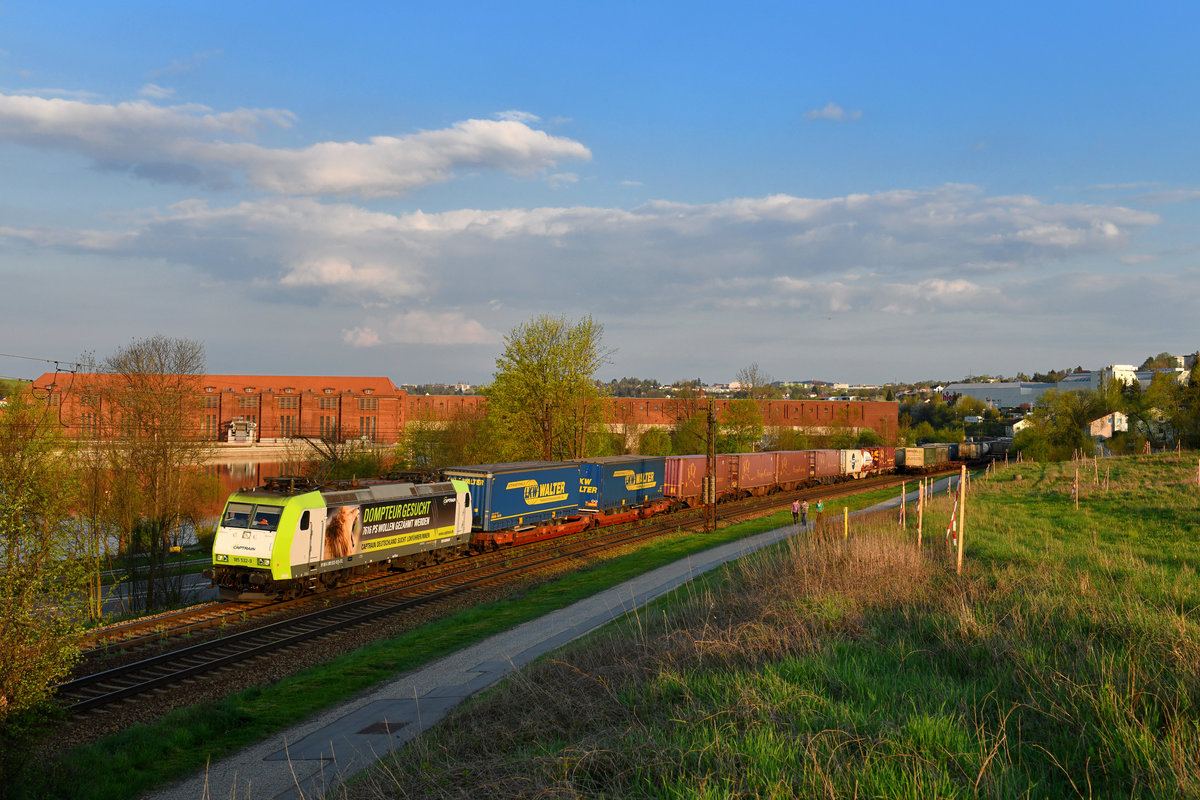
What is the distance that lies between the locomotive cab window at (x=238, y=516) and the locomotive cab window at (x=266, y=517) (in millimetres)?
228

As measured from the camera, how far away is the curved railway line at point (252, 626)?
48.4ft

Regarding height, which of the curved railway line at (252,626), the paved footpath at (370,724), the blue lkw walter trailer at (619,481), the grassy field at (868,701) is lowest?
the curved railway line at (252,626)

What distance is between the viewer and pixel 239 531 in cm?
2138

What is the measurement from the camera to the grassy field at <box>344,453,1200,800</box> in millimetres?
6023

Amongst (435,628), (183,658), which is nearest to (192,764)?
(183,658)

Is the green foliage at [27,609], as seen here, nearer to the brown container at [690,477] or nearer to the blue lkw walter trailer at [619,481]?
the blue lkw walter trailer at [619,481]

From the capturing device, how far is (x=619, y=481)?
126 ft

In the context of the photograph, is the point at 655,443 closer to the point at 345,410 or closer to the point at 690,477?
the point at 690,477

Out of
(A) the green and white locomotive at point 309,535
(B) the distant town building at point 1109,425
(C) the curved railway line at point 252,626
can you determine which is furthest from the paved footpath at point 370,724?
(B) the distant town building at point 1109,425

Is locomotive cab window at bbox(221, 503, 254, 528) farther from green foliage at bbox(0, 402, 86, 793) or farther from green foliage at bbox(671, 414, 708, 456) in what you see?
green foliage at bbox(671, 414, 708, 456)

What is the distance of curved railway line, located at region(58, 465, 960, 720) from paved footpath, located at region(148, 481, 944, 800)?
9.70 ft

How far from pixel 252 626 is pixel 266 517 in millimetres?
3306

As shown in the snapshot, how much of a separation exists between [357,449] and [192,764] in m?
56.7

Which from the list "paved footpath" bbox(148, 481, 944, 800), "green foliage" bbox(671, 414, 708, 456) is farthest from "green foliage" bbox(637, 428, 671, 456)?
"paved footpath" bbox(148, 481, 944, 800)
